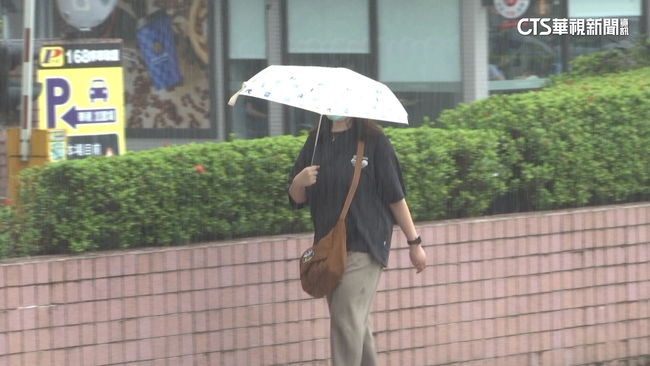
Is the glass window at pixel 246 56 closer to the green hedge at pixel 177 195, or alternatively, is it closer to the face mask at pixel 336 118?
the green hedge at pixel 177 195

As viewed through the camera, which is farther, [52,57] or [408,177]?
[52,57]

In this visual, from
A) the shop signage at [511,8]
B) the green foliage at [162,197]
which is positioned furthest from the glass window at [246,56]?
the green foliage at [162,197]

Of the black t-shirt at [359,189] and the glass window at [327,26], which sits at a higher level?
the glass window at [327,26]

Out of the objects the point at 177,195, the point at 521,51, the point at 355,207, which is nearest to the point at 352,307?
the point at 355,207

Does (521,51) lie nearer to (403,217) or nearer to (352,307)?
(403,217)

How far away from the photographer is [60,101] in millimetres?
5988

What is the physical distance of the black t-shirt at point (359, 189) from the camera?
4785 mm

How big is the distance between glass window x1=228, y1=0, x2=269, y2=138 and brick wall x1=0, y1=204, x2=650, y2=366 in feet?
20.5

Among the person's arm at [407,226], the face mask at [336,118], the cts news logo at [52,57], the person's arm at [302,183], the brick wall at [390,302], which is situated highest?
the cts news logo at [52,57]

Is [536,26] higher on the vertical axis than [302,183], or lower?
higher

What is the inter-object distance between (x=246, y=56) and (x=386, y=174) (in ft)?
24.3

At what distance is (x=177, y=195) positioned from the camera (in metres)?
5.35

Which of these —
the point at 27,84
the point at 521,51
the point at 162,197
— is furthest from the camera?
the point at 521,51

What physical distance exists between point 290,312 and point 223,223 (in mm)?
618
